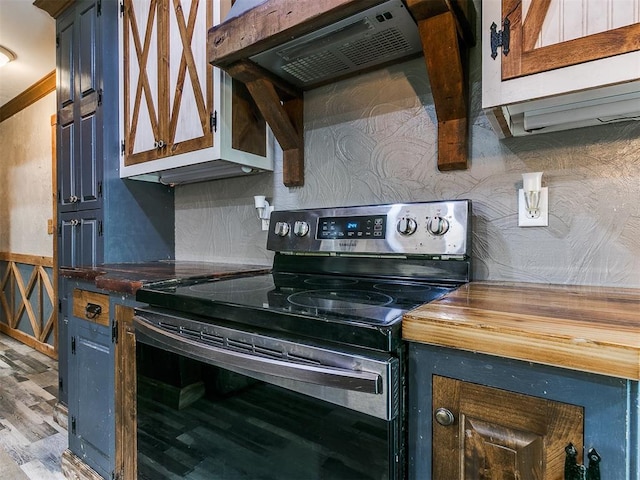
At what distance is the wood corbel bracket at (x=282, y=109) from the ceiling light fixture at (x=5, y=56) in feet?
7.89

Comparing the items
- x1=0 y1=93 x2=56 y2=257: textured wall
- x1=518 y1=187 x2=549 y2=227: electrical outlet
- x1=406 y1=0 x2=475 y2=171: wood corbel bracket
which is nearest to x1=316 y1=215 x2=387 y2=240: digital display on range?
x1=406 y1=0 x2=475 y2=171: wood corbel bracket

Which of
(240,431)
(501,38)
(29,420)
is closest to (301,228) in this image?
(240,431)

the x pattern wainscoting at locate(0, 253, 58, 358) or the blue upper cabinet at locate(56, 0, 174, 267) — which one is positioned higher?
the blue upper cabinet at locate(56, 0, 174, 267)

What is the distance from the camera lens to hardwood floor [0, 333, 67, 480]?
5.83 feet

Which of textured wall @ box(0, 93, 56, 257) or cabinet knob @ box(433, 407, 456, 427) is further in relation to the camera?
textured wall @ box(0, 93, 56, 257)

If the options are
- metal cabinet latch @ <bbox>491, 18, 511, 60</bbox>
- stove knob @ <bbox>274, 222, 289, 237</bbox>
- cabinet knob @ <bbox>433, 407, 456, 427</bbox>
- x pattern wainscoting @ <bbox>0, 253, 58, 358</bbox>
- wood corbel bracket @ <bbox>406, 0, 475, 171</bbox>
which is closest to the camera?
cabinet knob @ <bbox>433, 407, 456, 427</bbox>

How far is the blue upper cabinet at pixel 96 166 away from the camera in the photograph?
78.8 inches

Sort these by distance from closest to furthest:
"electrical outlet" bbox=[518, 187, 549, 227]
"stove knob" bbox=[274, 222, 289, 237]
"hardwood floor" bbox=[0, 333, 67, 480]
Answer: "electrical outlet" bbox=[518, 187, 549, 227] < "stove knob" bbox=[274, 222, 289, 237] < "hardwood floor" bbox=[0, 333, 67, 480]

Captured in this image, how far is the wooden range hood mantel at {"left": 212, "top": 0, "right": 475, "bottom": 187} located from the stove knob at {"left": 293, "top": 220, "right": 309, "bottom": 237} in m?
0.44

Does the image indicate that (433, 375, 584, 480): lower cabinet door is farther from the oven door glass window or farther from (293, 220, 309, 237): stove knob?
(293, 220, 309, 237): stove knob

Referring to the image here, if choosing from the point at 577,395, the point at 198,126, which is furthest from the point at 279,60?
the point at 577,395

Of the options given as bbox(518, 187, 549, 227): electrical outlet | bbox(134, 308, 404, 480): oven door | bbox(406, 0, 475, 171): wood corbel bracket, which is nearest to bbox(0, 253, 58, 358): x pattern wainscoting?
bbox(134, 308, 404, 480): oven door

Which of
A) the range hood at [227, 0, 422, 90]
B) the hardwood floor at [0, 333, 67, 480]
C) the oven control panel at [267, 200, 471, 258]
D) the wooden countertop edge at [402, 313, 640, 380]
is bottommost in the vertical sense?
the hardwood floor at [0, 333, 67, 480]

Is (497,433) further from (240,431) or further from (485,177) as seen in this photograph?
(485,177)
